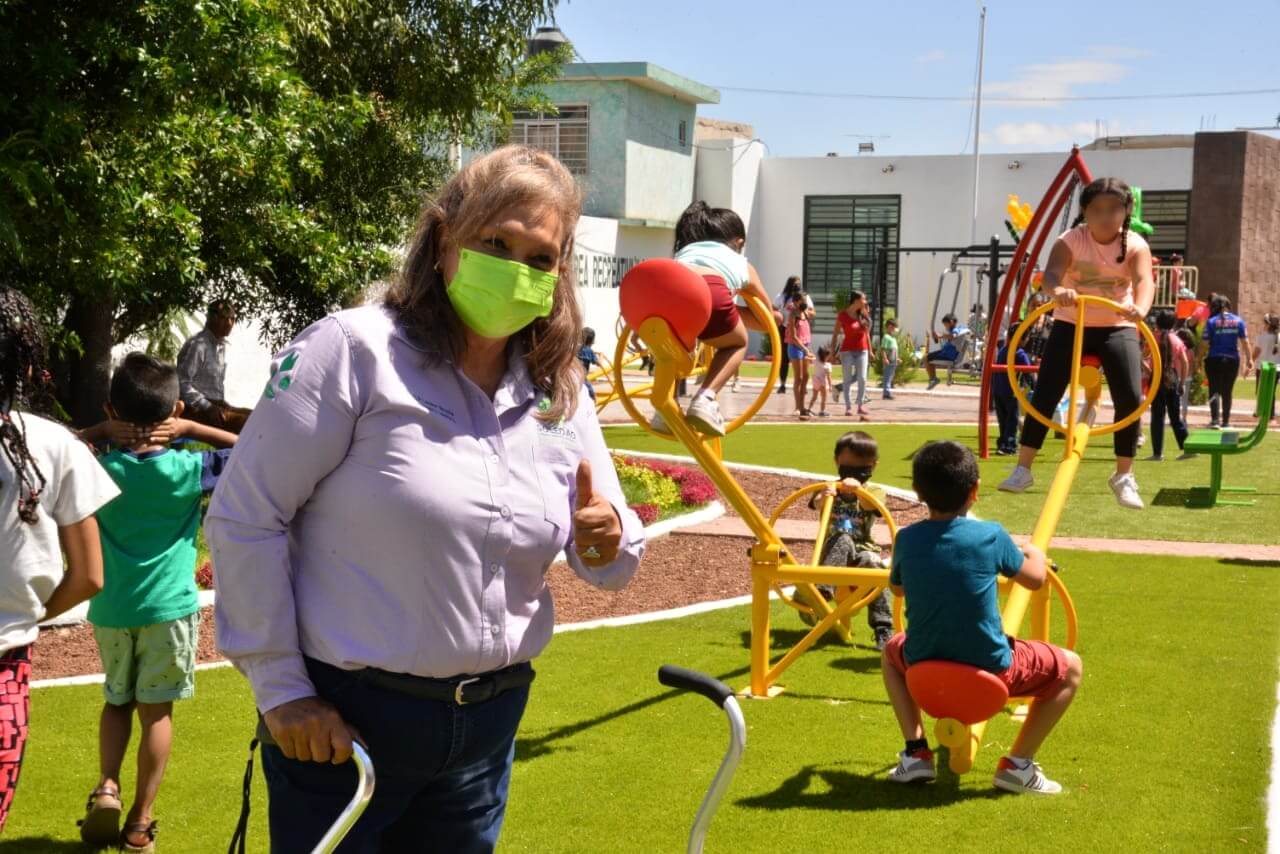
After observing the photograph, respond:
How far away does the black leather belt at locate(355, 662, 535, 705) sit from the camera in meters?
2.49

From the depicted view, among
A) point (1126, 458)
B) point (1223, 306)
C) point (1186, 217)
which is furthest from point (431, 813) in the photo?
point (1186, 217)

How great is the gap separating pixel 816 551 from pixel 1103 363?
2122 millimetres

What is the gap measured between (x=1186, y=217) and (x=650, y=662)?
124 feet

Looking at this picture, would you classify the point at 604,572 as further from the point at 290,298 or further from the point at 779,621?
the point at 290,298

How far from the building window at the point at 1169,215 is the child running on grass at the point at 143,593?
40019 millimetres

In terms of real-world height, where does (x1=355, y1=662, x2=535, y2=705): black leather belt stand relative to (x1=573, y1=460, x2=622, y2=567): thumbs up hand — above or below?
below

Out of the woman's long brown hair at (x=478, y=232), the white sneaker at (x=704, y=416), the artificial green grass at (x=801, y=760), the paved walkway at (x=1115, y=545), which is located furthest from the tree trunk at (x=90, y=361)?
the woman's long brown hair at (x=478, y=232)

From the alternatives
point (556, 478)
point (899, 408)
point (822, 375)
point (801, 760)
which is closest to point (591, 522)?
point (556, 478)

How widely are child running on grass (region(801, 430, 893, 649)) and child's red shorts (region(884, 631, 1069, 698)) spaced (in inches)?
90.2

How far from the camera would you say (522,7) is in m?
12.9

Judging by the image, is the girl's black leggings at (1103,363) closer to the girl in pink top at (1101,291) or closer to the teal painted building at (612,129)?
the girl in pink top at (1101,291)

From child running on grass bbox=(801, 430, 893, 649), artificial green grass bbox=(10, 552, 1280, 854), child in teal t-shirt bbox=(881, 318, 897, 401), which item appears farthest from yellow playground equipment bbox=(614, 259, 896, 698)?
child in teal t-shirt bbox=(881, 318, 897, 401)

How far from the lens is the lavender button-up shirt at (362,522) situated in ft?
7.87

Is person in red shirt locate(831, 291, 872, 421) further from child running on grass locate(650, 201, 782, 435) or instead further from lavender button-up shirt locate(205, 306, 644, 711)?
lavender button-up shirt locate(205, 306, 644, 711)
